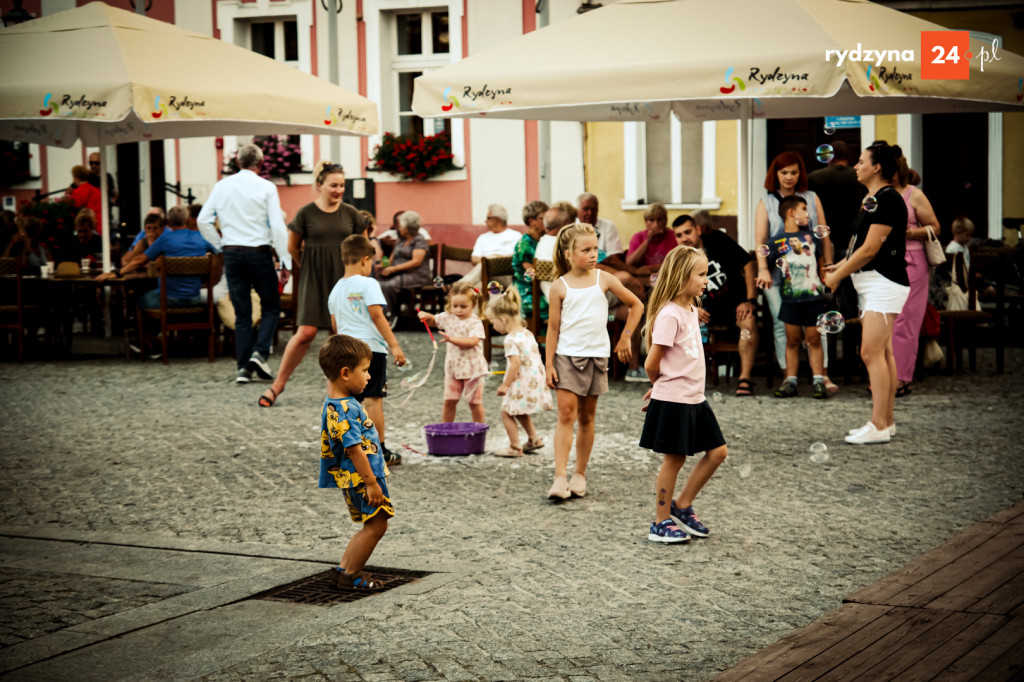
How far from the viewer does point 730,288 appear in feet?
36.5

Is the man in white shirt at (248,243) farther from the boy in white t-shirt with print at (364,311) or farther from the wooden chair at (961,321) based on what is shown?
the wooden chair at (961,321)

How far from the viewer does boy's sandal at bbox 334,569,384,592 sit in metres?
5.34

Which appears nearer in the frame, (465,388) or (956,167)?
(465,388)

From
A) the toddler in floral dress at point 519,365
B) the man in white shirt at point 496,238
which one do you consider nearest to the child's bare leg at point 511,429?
the toddler in floral dress at point 519,365

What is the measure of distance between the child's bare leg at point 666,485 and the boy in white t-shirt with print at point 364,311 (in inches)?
80.3

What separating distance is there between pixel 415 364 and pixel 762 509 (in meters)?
7.04

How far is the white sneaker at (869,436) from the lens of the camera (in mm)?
8477

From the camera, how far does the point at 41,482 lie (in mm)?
7723

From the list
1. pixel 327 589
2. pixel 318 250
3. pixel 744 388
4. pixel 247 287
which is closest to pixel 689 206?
pixel 744 388

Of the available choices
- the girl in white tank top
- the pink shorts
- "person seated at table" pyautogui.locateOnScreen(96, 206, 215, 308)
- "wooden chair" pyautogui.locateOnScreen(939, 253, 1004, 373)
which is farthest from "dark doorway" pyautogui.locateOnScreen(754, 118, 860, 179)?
the girl in white tank top

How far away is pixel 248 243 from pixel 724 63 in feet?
15.8

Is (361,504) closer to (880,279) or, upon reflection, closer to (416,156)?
(880,279)

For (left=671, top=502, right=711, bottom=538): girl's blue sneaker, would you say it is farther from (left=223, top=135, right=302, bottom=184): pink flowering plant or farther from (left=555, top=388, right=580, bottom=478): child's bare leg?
(left=223, top=135, right=302, bottom=184): pink flowering plant

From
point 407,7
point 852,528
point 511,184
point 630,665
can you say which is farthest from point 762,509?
point 407,7
